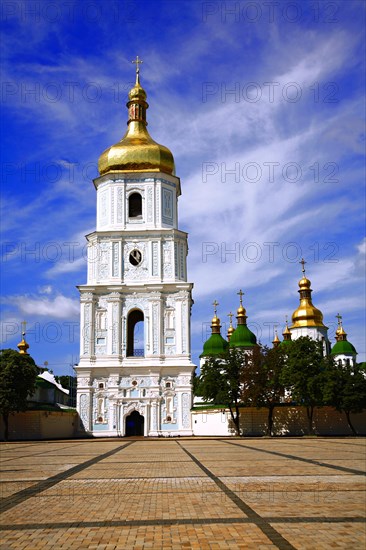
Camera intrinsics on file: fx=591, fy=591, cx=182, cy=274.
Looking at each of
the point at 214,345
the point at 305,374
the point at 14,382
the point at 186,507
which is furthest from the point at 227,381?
the point at 186,507

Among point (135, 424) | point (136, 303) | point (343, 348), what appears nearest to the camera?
point (135, 424)

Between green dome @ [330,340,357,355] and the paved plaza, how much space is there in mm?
55039

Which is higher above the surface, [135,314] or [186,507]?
[135,314]

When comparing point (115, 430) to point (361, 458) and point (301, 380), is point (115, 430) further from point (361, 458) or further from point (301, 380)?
point (361, 458)

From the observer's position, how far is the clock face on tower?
146ft

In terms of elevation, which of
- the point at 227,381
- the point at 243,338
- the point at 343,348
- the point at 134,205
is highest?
the point at 134,205

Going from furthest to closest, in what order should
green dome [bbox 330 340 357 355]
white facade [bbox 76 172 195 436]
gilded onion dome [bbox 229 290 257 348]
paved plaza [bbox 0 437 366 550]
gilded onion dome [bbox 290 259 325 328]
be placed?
green dome [bbox 330 340 357 355] < gilded onion dome [bbox 290 259 325 328] < gilded onion dome [bbox 229 290 257 348] < white facade [bbox 76 172 195 436] < paved plaza [bbox 0 437 366 550]

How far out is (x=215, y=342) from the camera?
6138cm

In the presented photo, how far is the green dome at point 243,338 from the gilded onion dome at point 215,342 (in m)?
2.10

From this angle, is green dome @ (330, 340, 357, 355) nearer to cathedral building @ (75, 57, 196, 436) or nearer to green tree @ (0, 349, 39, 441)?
cathedral building @ (75, 57, 196, 436)

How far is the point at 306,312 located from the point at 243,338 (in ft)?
28.1

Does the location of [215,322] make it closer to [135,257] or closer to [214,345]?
[214,345]

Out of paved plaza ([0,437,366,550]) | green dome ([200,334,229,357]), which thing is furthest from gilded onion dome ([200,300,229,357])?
paved plaza ([0,437,366,550])

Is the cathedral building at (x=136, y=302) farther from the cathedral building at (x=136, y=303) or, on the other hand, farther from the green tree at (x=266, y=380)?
the green tree at (x=266, y=380)
